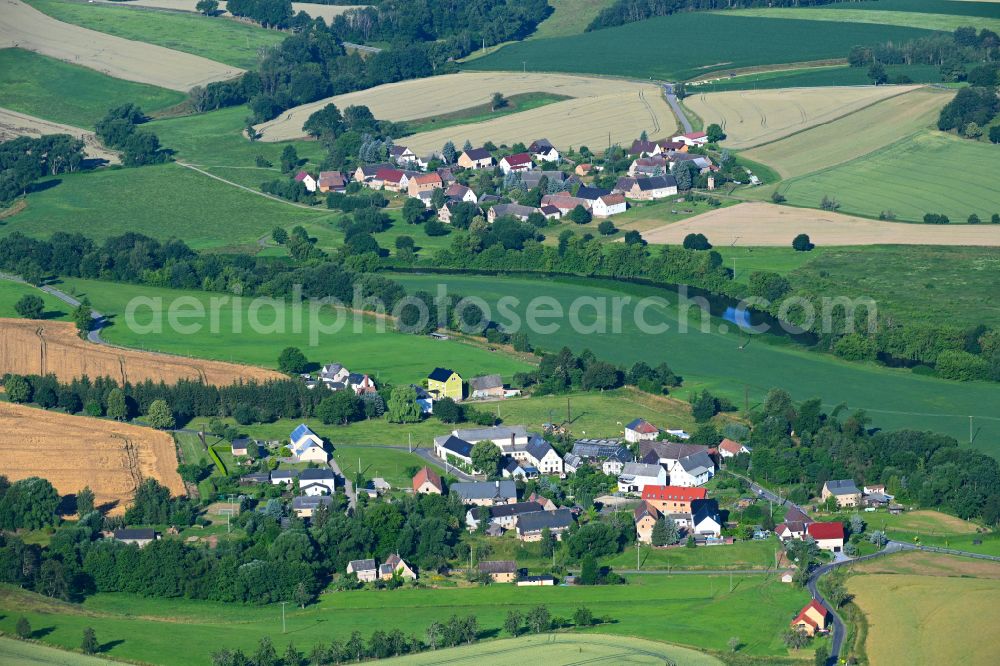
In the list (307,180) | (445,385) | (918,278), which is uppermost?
(307,180)

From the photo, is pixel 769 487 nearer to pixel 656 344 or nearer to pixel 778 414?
pixel 778 414

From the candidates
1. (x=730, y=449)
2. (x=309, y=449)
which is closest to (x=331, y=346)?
(x=309, y=449)

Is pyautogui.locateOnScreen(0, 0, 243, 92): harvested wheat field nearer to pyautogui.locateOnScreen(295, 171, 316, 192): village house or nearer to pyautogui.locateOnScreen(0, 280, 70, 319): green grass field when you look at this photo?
pyautogui.locateOnScreen(295, 171, 316, 192): village house

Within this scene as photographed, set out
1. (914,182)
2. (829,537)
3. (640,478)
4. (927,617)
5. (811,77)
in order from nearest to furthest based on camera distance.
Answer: (927,617) < (829,537) < (640,478) < (914,182) < (811,77)

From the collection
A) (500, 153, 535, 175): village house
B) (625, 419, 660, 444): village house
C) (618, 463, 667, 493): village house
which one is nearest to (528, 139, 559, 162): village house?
(500, 153, 535, 175): village house

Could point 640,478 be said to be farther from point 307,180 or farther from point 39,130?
point 39,130

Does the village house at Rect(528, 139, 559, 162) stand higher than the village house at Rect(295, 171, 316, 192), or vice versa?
the village house at Rect(528, 139, 559, 162)
